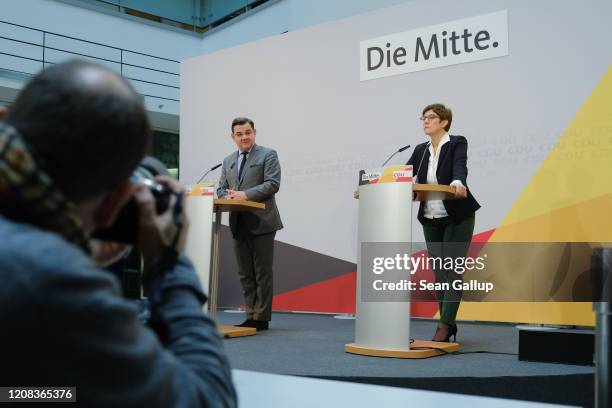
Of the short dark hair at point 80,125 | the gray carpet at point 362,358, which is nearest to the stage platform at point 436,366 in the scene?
the gray carpet at point 362,358

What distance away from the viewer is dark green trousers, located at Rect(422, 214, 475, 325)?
11.5 ft

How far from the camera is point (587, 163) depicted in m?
4.48

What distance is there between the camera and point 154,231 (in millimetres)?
588

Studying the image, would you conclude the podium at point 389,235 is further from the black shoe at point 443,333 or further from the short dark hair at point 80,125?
the short dark hair at point 80,125

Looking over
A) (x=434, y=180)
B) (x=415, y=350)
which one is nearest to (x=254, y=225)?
(x=434, y=180)

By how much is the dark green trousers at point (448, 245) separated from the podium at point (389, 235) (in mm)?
284

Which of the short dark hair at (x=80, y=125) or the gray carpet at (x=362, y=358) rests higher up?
the short dark hair at (x=80, y=125)

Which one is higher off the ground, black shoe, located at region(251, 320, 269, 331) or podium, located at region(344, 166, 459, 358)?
podium, located at region(344, 166, 459, 358)

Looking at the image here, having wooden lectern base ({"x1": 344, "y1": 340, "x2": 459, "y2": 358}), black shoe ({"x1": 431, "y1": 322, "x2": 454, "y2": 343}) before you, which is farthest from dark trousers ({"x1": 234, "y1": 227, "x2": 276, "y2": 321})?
black shoe ({"x1": 431, "y1": 322, "x2": 454, "y2": 343})

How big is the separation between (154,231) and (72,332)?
0.56 ft

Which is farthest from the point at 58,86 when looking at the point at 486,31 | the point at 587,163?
the point at 486,31

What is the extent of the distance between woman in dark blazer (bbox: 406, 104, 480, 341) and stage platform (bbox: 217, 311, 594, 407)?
0.30m

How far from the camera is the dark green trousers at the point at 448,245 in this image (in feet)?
11.5

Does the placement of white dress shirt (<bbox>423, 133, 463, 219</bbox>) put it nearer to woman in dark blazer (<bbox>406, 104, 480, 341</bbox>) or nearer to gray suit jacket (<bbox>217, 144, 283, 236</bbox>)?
woman in dark blazer (<bbox>406, 104, 480, 341</bbox>)
